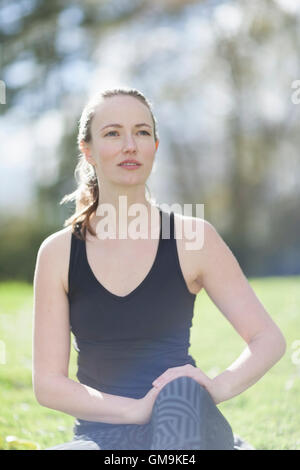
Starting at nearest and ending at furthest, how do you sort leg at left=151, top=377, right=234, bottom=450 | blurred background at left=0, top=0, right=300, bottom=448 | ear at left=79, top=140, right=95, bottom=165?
leg at left=151, top=377, right=234, bottom=450 → ear at left=79, top=140, right=95, bottom=165 → blurred background at left=0, top=0, right=300, bottom=448

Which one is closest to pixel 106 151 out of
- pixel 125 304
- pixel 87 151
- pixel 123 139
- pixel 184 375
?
pixel 123 139

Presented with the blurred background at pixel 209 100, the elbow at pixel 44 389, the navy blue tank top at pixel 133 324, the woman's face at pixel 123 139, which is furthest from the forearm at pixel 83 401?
the blurred background at pixel 209 100

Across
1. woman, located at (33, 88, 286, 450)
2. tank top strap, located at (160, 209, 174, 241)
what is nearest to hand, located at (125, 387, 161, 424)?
woman, located at (33, 88, 286, 450)

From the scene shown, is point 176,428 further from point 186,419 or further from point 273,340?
point 273,340

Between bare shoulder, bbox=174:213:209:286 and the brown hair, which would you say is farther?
the brown hair

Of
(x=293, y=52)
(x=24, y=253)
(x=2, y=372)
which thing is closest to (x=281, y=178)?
(x=293, y=52)

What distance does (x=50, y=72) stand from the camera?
467 inches

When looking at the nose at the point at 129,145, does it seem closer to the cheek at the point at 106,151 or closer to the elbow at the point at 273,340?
the cheek at the point at 106,151

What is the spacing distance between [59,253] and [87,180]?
42 cm

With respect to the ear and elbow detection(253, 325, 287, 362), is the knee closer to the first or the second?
elbow detection(253, 325, 287, 362)

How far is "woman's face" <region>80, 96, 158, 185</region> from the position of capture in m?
2.05

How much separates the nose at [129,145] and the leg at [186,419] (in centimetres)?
83

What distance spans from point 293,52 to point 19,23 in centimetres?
632

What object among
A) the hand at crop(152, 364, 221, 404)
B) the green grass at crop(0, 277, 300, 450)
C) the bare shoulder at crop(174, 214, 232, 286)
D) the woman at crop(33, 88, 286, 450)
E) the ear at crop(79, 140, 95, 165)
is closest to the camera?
the hand at crop(152, 364, 221, 404)
